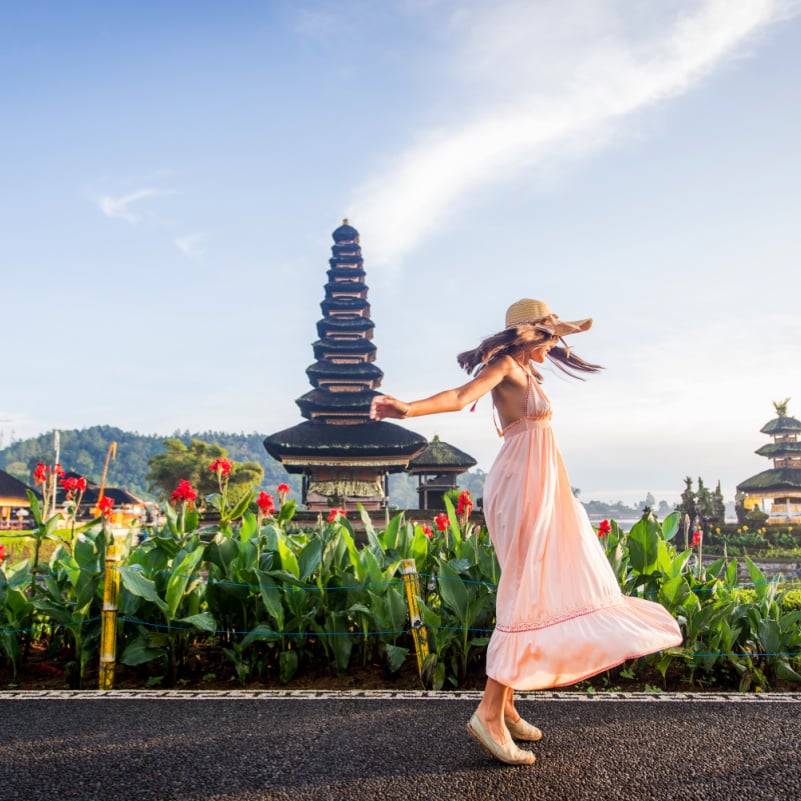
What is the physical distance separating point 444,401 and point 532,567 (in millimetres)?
658

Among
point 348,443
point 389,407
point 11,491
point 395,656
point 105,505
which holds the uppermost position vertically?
point 348,443

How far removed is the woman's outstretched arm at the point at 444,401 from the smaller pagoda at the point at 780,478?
35.8 m

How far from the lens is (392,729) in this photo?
2613mm

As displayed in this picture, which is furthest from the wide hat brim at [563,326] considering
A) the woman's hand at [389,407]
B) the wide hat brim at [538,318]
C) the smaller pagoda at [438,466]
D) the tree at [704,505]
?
the tree at [704,505]

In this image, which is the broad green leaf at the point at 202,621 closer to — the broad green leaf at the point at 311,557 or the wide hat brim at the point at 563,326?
the broad green leaf at the point at 311,557

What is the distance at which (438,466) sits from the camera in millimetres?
26766

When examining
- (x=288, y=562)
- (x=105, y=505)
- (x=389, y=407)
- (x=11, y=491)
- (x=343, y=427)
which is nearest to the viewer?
(x=389, y=407)

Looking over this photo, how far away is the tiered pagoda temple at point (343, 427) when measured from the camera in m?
24.2

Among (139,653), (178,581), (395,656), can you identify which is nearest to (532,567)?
(395,656)

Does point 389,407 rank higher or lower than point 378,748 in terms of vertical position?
higher

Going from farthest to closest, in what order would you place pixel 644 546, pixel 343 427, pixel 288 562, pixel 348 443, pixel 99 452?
1. pixel 99 452
2. pixel 343 427
3. pixel 348 443
4. pixel 644 546
5. pixel 288 562

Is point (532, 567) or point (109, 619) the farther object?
point (109, 619)

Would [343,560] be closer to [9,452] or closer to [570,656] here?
[570,656]

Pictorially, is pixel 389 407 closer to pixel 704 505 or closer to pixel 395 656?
Answer: pixel 395 656
